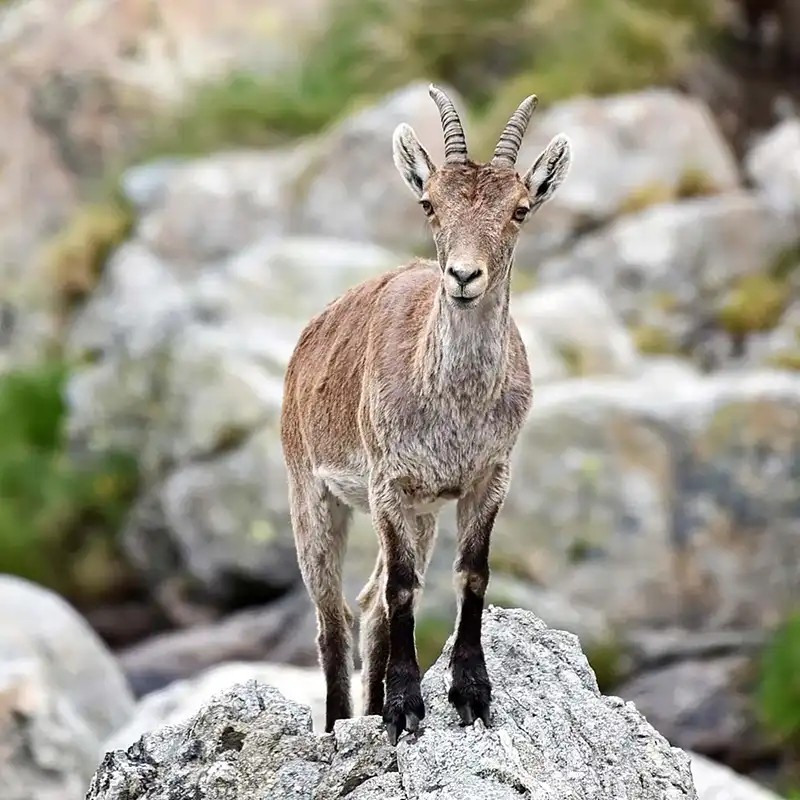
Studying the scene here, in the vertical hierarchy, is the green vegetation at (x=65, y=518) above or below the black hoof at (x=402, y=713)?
above

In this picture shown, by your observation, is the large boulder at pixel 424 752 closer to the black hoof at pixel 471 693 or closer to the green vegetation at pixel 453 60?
the black hoof at pixel 471 693

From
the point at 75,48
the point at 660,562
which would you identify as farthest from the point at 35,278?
the point at 660,562

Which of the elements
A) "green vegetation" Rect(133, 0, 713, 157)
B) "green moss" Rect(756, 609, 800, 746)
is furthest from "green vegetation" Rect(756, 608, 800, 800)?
"green vegetation" Rect(133, 0, 713, 157)

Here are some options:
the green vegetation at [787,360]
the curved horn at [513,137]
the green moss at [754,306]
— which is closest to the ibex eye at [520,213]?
the curved horn at [513,137]

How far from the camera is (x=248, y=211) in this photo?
27781 millimetres

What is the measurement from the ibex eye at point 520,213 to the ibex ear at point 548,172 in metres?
0.17

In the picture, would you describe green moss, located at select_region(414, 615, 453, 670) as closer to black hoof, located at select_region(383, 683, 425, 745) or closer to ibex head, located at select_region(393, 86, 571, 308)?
black hoof, located at select_region(383, 683, 425, 745)

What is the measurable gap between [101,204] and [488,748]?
24307 millimetres

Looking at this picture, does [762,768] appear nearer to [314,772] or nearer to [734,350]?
[734,350]

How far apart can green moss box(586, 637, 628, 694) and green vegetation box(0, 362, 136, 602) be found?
7570 millimetres

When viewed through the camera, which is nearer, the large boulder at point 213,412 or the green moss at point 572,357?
the large boulder at point 213,412

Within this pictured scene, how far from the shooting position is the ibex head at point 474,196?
7.53 meters

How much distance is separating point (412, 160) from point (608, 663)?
33.1ft

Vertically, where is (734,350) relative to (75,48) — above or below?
below
